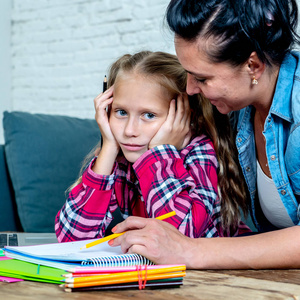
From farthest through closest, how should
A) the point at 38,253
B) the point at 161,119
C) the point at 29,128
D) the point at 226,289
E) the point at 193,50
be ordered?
the point at 29,128, the point at 161,119, the point at 193,50, the point at 38,253, the point at 226,289

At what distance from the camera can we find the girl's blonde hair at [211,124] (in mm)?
1329

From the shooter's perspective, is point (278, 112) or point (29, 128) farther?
point (29, 128)

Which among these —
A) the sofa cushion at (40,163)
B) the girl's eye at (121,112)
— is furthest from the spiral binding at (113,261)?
the sofa cushion at (40,163)

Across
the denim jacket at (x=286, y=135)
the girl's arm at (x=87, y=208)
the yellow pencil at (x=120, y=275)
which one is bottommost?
the yellow pencil at (x=120, y=275)

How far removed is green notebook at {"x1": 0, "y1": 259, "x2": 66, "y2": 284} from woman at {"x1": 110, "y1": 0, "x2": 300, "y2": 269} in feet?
0.52

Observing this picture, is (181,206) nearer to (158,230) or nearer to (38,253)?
(158,230)

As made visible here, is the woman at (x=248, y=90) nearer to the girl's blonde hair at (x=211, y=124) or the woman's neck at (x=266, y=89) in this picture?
the woman's neck at (x=266, y=89)

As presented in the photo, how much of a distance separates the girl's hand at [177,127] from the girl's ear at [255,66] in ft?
0.93

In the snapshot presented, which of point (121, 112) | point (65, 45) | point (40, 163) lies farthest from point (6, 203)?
point (65, 45)

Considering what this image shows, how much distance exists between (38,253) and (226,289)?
1.12 feet

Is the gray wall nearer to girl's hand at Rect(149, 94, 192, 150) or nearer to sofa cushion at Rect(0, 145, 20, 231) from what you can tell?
sofa cushion at Rect(0, 145, 20, 231)

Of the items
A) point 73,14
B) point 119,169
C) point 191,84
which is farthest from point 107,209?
point 73,14

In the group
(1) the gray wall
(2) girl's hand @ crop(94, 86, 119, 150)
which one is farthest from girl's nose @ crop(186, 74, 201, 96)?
(1) the gray wall

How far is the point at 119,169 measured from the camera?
55.3 inches
